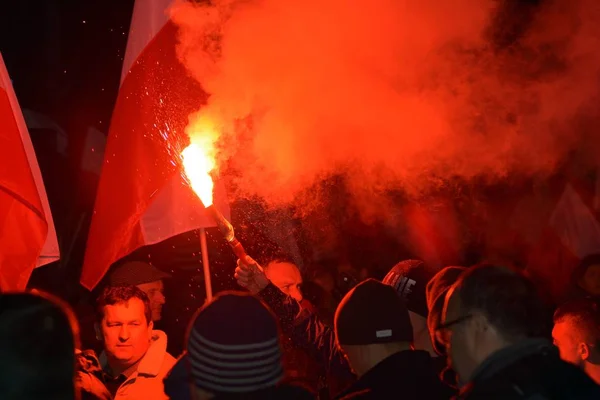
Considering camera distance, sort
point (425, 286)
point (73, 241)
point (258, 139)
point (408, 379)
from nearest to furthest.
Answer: point (408, 379)
point (425, 286)
point (258, 139)
point (73, 241)

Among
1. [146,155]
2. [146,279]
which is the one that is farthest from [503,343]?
[146,279]

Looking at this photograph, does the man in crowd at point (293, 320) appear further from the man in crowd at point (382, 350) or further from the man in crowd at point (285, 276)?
the man in crowd at point (285, 276)

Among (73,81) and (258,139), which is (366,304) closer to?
(258,139)

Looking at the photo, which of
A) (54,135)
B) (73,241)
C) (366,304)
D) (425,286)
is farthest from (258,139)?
(54,135)

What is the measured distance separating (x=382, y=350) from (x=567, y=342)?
4.49 feet

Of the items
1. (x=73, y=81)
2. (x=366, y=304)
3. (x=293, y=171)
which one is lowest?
(x=366, y=304)

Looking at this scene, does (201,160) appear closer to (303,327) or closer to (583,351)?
(303,327)

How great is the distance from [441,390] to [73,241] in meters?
6.34

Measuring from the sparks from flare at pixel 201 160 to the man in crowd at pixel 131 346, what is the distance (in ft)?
3.05

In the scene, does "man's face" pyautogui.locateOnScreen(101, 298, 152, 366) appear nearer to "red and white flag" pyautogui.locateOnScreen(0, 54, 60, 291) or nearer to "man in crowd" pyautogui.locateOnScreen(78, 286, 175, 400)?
"man in crowd" pyautogui.locateOnScreen(78, 286, 175, 400)

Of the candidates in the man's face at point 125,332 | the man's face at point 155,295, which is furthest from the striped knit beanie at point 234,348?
the man's face at point 155,295

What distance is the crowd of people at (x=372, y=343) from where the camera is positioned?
2066 mm

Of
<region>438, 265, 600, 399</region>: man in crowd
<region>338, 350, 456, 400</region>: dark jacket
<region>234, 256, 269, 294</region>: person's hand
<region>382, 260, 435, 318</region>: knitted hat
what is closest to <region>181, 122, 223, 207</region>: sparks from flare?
<region>234, 256, 269, 294</region>: person's hand

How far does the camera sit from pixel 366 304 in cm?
298
